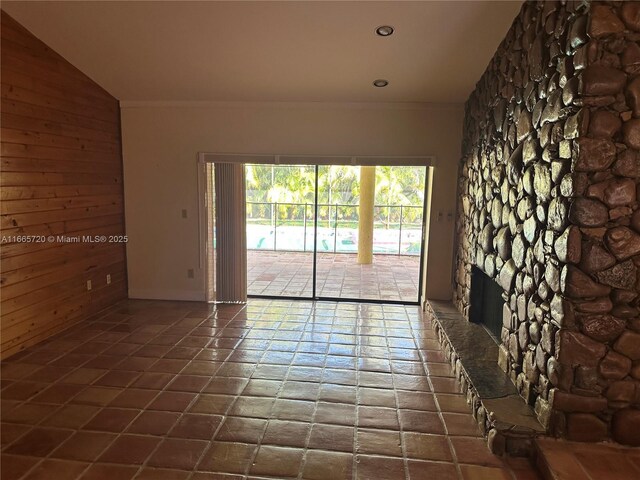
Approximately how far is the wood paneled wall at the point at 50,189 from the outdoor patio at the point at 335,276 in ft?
6.97

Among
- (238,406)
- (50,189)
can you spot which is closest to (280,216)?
(50,189)

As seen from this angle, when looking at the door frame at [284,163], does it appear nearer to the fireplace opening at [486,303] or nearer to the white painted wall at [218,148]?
the white painted wall at [218,148]

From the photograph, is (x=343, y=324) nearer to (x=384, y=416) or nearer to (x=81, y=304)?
(x=384, y=416)

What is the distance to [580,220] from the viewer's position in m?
2.01

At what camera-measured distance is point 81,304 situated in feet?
13.8

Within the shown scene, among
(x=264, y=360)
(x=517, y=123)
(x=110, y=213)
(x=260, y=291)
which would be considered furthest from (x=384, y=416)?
(x=110, y=213)

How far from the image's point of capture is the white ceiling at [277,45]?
2969 mm

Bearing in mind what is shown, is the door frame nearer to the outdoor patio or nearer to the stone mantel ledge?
the outdoor patio

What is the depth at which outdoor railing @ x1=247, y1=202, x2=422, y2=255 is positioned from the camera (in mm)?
7980

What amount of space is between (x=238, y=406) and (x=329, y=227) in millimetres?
5841

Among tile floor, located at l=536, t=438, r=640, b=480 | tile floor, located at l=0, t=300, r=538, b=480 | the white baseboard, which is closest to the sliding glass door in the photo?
the white baseboard

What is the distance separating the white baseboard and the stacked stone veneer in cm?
375

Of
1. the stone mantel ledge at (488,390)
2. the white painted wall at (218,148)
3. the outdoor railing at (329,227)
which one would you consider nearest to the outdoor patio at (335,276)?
the outdoor railing at (329,227)

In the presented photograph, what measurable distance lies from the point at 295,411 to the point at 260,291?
3085mm
